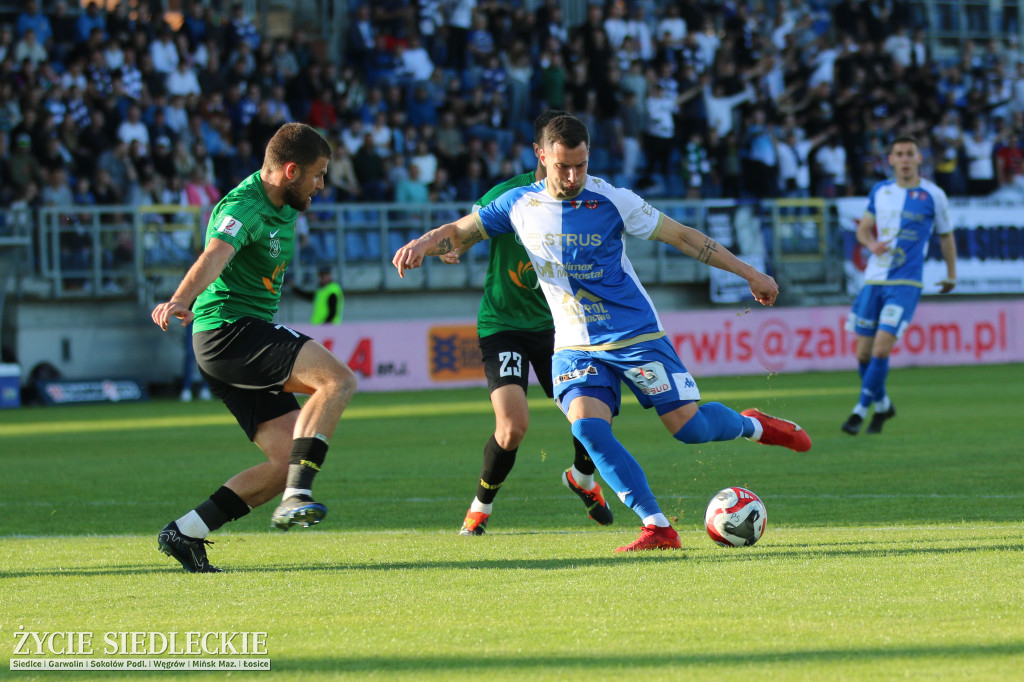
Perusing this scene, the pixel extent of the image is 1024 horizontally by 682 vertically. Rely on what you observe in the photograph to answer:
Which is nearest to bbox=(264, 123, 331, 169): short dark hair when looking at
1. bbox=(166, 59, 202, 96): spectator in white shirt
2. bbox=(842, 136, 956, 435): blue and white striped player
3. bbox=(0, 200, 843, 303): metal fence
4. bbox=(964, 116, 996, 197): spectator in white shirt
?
bbox=(842, 136, 956, 435): blue and white striped player

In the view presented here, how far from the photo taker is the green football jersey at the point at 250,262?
244 inches

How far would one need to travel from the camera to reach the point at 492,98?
23.5 meters

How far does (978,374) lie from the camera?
21.3 metres

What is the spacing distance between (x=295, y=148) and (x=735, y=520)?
8.44 feet

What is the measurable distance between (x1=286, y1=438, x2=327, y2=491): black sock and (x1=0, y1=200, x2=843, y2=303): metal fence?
14.4 meters

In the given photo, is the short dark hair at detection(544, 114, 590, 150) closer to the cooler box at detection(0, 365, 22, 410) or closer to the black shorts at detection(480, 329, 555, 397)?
the black shorts at detection(480, 329, 555, 397)

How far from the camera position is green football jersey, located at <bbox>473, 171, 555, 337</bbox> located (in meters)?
7.50

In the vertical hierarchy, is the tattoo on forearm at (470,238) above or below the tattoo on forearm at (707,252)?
above

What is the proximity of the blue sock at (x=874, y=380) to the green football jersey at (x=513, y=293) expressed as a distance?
5771mm

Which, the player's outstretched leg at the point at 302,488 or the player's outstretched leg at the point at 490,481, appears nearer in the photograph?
the player's outstretched leg at the point at 302,488

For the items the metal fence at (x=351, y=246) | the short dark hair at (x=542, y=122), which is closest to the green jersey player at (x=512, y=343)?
the short dark hair at (x=542, y=122)

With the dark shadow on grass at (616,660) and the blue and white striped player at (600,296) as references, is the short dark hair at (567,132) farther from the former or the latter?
the dark shadow on grass at (616,660)

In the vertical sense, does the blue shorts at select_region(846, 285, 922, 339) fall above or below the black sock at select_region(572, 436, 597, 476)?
above

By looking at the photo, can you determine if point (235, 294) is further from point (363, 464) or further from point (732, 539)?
point (363, 464)
